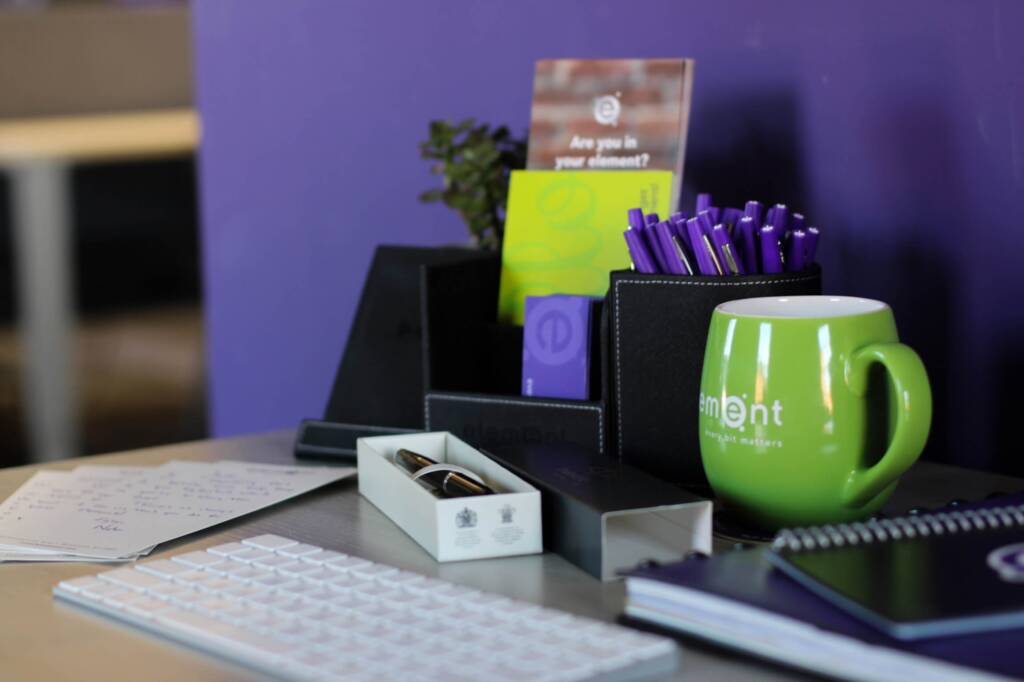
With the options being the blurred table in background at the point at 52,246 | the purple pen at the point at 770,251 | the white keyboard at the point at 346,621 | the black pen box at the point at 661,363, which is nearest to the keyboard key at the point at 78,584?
the white keyboard at the point at 346,621

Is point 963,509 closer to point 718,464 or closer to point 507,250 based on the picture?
point 718,464

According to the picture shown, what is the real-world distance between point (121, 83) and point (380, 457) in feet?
10.0

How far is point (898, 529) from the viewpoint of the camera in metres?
0.65

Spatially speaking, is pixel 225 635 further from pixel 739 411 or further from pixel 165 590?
pixel 739 411

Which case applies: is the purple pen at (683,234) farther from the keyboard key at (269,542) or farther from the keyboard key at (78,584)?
the keyboard key at (78,584)

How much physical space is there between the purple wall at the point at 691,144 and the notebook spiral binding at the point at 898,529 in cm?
27

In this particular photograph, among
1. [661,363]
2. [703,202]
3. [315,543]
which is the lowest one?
[315,543]

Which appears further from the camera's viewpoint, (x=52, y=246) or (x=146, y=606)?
(x=52, y=246)

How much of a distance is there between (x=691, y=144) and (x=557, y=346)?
11.9 inches

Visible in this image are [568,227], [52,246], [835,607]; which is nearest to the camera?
[835,607]

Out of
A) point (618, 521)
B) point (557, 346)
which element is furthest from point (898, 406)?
point (557, 346)

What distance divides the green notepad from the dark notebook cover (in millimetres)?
394

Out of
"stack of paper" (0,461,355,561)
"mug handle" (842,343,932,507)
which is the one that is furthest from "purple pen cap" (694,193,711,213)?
"stack of paper" (0,461,355,561)

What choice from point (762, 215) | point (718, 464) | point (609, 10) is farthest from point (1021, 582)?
point (609, 10)
